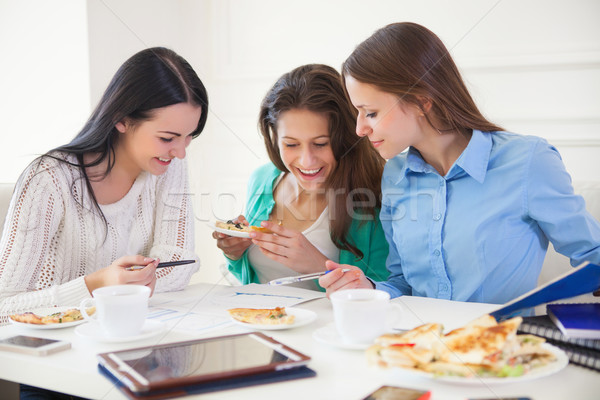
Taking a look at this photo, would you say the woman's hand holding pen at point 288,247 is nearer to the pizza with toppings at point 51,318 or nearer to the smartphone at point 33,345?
the pizza with toppings at point 51,318

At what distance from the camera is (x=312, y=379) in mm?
753

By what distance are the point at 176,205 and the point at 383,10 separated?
1.82m


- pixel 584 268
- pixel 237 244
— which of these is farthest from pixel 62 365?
pixel 237 244

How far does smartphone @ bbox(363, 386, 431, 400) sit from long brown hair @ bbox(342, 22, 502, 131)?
93 centimetres

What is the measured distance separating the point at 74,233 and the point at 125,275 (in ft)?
1.18

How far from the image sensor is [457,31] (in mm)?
2730

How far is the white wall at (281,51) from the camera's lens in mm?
2510

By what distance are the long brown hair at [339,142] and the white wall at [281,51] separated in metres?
0.98

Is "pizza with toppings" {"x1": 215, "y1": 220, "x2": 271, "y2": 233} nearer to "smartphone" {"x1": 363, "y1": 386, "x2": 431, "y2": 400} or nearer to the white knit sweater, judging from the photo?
the white knit sweater

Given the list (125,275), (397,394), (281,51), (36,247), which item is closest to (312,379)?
(397,394)

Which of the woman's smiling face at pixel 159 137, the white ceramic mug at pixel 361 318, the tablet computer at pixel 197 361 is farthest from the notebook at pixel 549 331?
the woman's smiling face at pixel 159 137

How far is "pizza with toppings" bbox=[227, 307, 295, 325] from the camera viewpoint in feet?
3.28

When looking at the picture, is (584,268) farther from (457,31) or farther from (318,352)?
(457,31)

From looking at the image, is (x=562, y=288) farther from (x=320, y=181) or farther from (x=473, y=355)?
(x=320, y=181)
